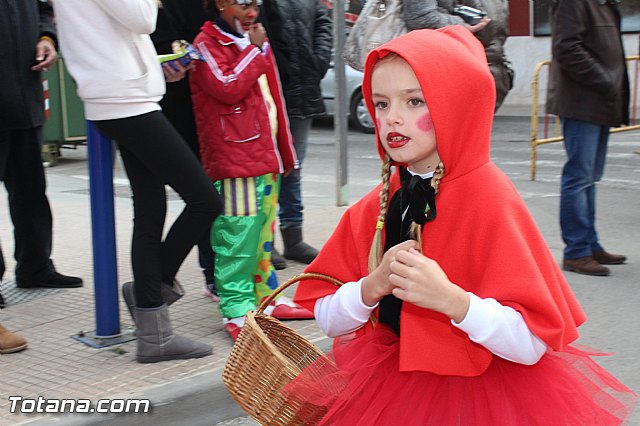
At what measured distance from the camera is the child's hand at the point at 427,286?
192 cm

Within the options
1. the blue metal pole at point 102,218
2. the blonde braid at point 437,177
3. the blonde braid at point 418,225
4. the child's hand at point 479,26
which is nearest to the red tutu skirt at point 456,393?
the blonde braid at point 418,225

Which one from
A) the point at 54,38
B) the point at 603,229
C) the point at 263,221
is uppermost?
the point at 54,38

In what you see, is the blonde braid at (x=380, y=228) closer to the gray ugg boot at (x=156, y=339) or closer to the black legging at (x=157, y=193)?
the black legging at (x=157, y=193)

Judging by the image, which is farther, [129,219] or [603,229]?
[129,219]

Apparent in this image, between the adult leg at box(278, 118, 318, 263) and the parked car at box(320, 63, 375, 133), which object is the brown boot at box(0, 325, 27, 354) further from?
the parked car at box(320, 63, 375, 133)

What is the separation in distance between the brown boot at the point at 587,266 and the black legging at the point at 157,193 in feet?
8.93

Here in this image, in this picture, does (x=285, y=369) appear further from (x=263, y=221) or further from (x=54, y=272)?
(x=54, y=272)

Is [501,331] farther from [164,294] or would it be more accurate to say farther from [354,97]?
[354,97]

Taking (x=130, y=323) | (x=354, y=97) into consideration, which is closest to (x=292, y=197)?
(x=130, y=323)

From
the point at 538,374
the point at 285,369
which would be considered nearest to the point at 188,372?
the point at 285,369

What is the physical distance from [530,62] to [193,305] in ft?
52.3

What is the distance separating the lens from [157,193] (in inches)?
150

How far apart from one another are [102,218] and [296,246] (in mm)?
1909

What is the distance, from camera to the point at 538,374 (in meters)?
2.12
